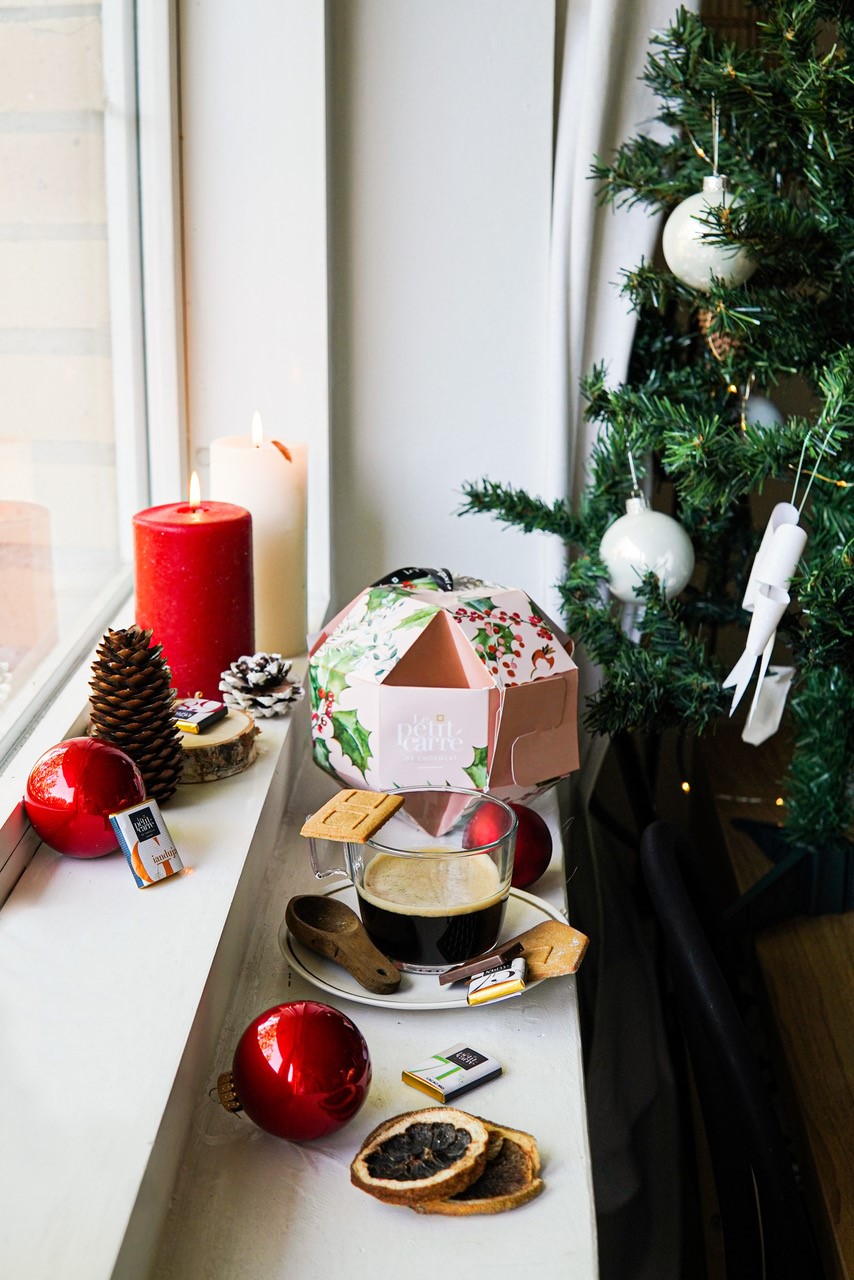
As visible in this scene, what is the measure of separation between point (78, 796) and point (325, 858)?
0.55ft

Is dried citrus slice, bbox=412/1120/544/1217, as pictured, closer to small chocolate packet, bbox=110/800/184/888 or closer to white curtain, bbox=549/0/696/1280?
small chocolate packet, bbox=110/800/184/888

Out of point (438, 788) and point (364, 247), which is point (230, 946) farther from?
point (364, 247)

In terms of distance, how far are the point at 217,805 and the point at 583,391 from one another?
60cm

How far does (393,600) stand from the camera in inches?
35.3

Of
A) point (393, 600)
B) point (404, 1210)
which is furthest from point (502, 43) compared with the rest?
point (404, 1210)

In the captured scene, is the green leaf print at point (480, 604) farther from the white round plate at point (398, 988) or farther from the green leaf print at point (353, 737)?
the white round plate at point (398, 988)

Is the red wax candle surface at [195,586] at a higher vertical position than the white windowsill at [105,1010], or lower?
higher

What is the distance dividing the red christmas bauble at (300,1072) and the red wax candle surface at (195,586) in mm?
433

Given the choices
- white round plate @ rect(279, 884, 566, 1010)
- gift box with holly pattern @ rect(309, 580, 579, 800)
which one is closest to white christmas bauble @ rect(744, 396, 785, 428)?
gift box with holly pattern @ rect(309, 580, 579, 800)

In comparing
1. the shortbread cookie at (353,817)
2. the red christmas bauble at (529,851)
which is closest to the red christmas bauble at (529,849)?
the red christmas bauble at (529,851)

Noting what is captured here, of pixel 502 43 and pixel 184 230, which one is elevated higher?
pixel 502 43

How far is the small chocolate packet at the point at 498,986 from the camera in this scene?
2.16 ft

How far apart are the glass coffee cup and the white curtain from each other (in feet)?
1.28

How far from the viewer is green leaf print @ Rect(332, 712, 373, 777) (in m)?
0.85
